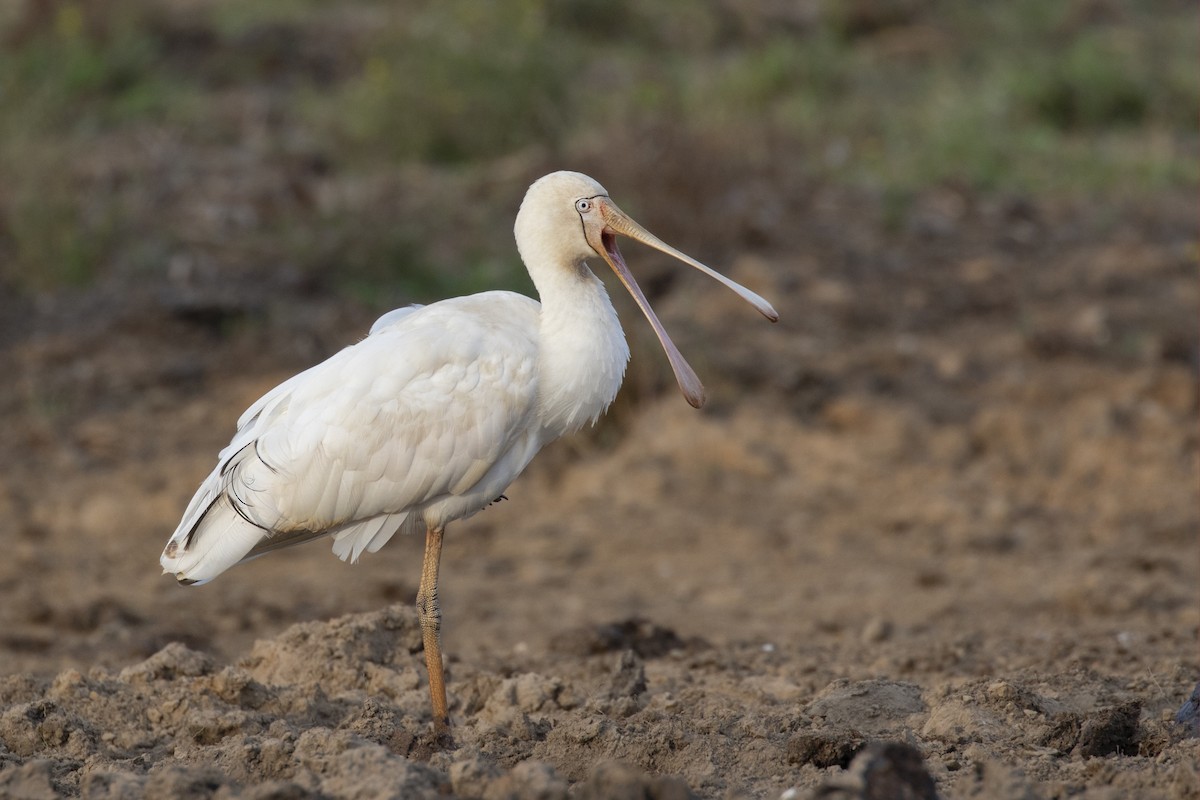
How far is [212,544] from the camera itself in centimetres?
593

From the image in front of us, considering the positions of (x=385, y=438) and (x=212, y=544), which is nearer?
(x=385, y=438)

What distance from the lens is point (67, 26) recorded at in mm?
15484

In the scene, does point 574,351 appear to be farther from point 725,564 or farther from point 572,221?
point 725,564

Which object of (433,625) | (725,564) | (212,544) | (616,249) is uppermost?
(616,249)

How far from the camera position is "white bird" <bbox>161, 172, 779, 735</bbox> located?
5.76m

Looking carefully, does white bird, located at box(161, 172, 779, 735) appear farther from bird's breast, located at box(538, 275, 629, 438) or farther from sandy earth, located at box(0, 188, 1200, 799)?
sandy earth, located at box(0, 188, 1200, 799)

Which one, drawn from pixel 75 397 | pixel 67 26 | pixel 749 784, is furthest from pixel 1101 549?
pixel 67 26

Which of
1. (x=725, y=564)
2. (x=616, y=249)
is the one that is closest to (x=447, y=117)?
(x=725, y=564)

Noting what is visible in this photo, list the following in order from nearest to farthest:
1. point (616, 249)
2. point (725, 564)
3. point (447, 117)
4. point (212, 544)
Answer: point (212, 544) < point (616, 249) < point (725, 564) < point (447, 117)

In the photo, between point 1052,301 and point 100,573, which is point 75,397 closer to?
point 100,573

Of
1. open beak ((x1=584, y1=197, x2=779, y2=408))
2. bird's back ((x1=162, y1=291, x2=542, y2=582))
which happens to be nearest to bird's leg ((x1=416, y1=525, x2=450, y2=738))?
bird's back ((x1=162, y1=291, x2=542, y2=582))

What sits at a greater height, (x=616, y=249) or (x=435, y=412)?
(x=616, y=249)

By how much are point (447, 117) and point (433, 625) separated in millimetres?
8746

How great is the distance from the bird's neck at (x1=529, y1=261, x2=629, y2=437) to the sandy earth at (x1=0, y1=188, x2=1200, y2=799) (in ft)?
3.50
